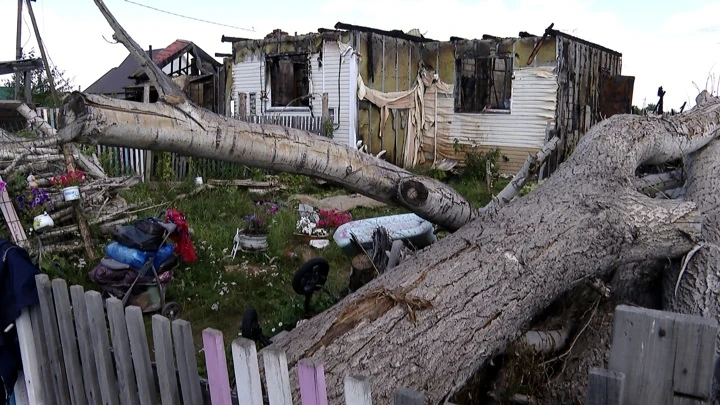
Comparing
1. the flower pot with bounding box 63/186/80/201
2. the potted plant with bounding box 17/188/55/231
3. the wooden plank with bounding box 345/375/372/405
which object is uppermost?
the wooden plank with bounding box 345/375/372/405

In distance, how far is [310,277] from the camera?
4.43 meters

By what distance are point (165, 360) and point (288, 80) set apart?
1459 centimetres

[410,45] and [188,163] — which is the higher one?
[410,45]

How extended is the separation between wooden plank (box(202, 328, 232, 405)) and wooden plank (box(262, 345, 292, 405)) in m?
0.28

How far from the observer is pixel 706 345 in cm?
151

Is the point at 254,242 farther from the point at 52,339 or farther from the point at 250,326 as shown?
the point at 52,339

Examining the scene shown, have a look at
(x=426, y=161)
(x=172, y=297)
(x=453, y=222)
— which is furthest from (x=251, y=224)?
(x=426, y=161)

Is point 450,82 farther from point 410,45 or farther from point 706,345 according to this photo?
point 706,345

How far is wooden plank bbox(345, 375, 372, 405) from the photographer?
5.49 feet

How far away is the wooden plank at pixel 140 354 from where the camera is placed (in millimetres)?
2465

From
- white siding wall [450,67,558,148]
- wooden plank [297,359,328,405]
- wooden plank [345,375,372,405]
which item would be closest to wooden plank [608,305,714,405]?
wooden plank [345,375,372,405]

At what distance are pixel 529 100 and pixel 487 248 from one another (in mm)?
12601

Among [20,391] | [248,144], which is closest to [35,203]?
[20,391]

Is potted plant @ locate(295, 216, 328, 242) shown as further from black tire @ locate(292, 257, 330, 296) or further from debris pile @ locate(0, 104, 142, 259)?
black tire @ locate(292, 257, 330, 296)
